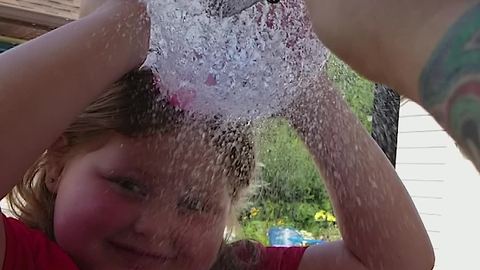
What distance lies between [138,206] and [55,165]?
0.16m

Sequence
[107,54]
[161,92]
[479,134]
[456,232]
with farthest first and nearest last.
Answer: [456,232]
[161,92]
[107,54]
[479,134]

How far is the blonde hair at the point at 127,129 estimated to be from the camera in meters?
0.97

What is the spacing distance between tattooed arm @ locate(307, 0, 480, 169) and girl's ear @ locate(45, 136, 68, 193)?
2.17ft

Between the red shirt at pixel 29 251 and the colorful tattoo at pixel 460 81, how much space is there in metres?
0.64

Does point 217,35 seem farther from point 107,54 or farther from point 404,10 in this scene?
point 404,10

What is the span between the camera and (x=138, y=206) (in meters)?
0.98

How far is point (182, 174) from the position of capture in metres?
0.98

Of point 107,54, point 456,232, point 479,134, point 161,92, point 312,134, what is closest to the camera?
point 479,134

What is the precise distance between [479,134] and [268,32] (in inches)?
20.9

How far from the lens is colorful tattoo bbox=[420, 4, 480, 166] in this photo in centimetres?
37

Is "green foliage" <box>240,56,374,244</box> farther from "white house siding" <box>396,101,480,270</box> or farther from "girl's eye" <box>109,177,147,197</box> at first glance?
"white house siding" <box>396,101,480,270</box>

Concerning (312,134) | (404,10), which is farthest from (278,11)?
(404,10)

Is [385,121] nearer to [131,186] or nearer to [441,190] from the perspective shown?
[131,186]

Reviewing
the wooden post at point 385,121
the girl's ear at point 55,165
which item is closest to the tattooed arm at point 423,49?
the girl's ear at point 55,165
